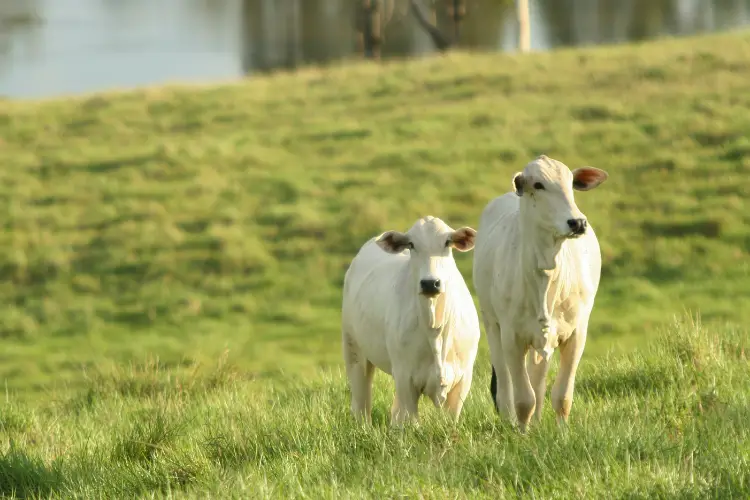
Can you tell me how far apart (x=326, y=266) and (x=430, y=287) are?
1140 cm

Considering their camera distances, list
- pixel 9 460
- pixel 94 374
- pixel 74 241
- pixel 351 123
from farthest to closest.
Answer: pixel 351 123 < pixel 74 241 < pixel 94 374 < pixel 9 460

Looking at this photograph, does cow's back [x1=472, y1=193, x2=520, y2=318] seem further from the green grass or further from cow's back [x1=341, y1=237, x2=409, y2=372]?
the green grass

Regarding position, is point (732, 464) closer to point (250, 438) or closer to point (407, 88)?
point (250, 438)

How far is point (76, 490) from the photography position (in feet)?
22.2

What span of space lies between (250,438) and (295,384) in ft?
10.3

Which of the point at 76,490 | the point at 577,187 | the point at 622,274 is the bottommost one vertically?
the point at 622,274

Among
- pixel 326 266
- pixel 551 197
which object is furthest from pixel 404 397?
pixel 326 266

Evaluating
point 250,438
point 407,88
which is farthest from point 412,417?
point 407,88

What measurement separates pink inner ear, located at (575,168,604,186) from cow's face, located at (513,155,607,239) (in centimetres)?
17

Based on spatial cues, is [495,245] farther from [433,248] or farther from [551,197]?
[551,197]

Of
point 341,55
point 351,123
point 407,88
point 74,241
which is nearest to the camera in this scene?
point 74,241

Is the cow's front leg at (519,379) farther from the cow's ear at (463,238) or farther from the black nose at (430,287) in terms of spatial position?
the cow's ear at (463,238)

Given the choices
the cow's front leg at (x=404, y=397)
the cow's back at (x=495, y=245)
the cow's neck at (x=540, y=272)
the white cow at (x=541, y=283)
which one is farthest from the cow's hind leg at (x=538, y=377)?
the cow's front leg at (x=404, y=397)

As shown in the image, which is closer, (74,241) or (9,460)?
(9,460)
